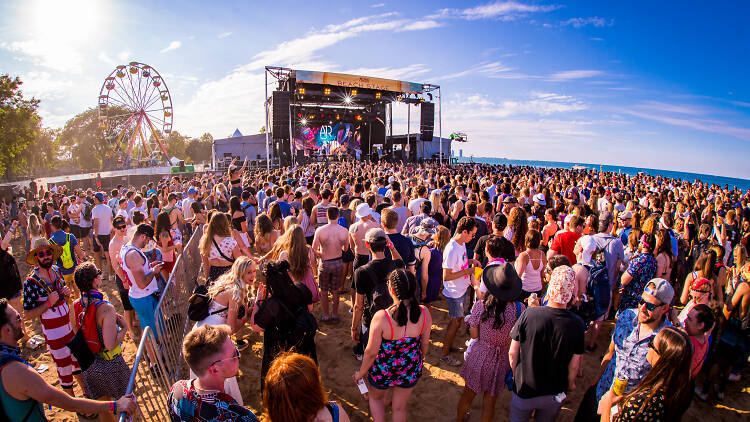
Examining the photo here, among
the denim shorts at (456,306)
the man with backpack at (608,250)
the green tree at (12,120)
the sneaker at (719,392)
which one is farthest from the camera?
the green tree at (12,120)

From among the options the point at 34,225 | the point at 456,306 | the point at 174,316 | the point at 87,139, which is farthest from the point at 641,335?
the point at 87,139

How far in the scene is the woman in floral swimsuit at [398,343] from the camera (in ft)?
7.46

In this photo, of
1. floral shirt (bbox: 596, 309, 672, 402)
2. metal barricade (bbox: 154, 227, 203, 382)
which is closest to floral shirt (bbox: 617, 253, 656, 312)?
floral shirt (bbox: 596, 309, 672, 402)

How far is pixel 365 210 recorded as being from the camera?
4570 millimetres

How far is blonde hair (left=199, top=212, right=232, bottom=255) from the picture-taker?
4.04m

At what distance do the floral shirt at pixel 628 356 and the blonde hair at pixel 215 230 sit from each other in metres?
3.93

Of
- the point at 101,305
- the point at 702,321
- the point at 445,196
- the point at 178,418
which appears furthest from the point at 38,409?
the point at 445,196

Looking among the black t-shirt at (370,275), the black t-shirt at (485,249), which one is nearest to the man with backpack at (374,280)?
the black t-shirt at (370,275)

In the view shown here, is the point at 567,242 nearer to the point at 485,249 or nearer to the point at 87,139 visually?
the point at 485,249

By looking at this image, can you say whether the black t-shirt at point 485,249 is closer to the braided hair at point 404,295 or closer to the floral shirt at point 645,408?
the braided hair at point 404,295

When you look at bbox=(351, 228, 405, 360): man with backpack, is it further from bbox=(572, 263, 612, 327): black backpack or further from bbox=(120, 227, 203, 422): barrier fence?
bbox=(572, 263, 612, 327): black backpack

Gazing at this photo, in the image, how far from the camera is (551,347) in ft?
7.11

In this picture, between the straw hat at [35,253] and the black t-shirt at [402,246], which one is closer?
the straw hat at [35,253]

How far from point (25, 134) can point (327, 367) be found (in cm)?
2815
